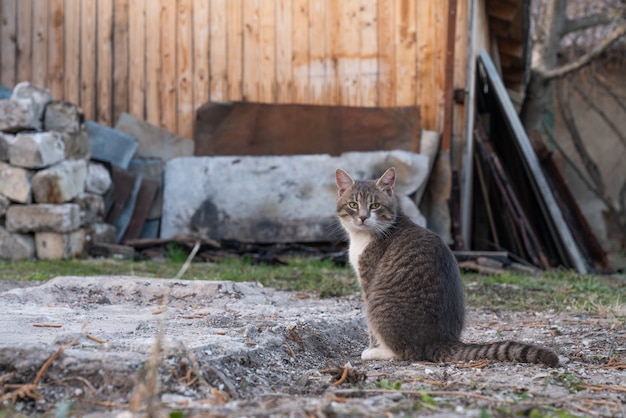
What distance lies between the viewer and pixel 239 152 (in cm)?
982

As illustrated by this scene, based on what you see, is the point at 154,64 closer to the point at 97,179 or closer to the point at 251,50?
the point at 251,50

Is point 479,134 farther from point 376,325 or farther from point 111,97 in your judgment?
point 376,325

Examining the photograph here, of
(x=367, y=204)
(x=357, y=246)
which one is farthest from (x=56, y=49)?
(x=357, y=246)

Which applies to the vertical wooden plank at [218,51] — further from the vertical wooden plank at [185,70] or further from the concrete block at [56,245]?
the concrete block at [56,245]

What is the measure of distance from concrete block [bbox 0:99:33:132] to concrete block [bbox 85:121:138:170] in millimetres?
1258

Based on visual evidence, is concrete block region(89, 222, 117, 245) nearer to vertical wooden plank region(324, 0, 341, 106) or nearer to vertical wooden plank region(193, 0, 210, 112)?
vertical wooden plank region(193, 0, 210, 112)

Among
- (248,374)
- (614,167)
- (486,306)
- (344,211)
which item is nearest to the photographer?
(248,374)

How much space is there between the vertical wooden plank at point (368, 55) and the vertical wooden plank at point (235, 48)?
1.49 metres

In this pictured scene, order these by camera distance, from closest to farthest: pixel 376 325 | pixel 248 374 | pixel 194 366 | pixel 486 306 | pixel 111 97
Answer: pixel 194 366, pixel 248 374, pixel 376 325, pixel 486 306, pixel 111 97

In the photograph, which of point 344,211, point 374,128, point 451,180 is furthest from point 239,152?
point 344,211

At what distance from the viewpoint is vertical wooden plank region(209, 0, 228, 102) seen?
1009 cm

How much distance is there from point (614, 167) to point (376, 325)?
→ 32.8ft

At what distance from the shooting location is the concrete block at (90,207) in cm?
880

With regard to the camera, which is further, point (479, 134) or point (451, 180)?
point (479, 134)
